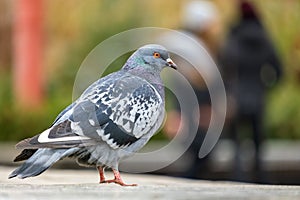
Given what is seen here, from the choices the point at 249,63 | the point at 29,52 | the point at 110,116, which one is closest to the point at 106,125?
the point at 110,116

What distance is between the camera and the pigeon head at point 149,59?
6738mm

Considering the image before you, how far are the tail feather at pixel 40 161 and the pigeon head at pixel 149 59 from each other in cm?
75

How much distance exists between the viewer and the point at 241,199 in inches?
221

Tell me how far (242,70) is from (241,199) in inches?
229

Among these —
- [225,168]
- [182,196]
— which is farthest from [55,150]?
[225,168]

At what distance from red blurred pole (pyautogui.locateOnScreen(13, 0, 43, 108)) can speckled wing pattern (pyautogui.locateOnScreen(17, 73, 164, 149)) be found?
10.2m

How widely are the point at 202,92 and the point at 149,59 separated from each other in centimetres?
409

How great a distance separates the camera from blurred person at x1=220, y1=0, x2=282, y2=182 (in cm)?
1127

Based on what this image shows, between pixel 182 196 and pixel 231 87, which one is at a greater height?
pixel 182 196

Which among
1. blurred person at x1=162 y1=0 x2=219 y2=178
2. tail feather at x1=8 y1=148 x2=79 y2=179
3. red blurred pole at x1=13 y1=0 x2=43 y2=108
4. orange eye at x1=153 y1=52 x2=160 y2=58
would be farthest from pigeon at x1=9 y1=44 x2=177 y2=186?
red blurred pole at x1=13 y1=0 x2=43 y2=108

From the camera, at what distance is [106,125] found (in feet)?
21.1

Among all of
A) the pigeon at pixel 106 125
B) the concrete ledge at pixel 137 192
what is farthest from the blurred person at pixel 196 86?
the concrete ledge at pixel 137 192

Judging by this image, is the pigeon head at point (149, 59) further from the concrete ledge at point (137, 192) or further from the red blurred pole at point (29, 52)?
the red blurred pole at point (29, 52)

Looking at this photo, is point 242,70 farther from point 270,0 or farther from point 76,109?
point 270,0
